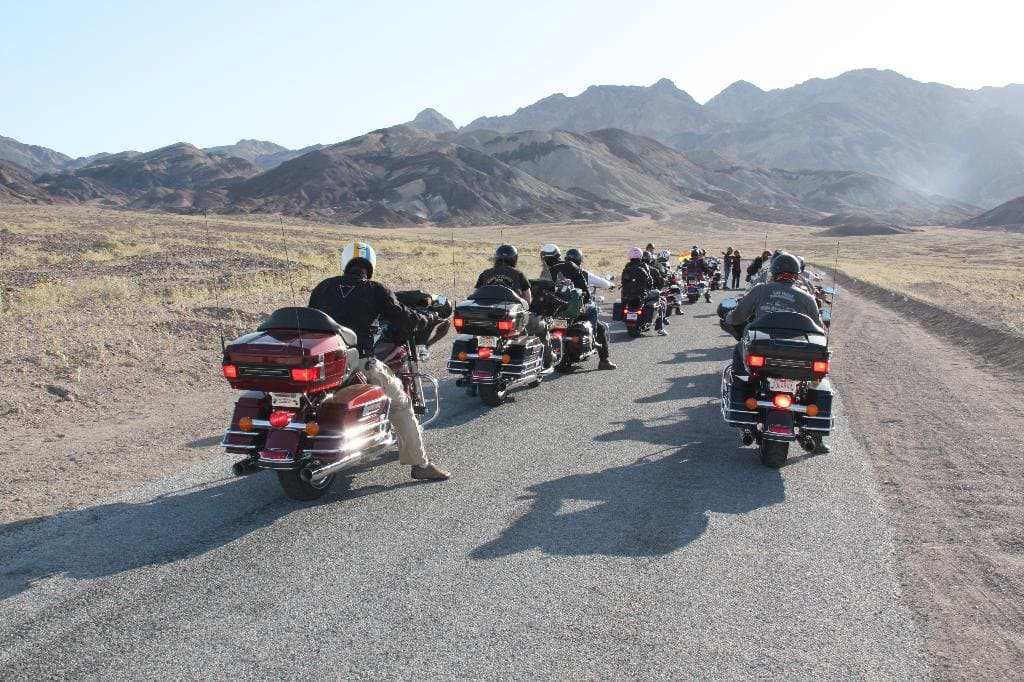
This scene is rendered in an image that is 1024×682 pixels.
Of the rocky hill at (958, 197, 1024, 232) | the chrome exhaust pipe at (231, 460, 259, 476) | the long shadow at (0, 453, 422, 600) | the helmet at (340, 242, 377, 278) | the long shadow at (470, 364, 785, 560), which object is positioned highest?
the rocky hill at (958, 197, 1024, 232)

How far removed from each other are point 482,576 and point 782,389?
12.2 ft

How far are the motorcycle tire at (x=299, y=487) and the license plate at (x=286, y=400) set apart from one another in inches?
21.1

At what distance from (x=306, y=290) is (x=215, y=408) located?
35.3 ft

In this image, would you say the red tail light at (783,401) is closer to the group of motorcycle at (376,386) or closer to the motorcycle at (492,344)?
the group of motorcycle at (376,386)

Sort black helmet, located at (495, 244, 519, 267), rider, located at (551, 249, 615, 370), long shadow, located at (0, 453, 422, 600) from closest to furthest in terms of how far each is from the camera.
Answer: long shadow, located at (0, 453, 422, 600)
black helmet, located at (495, 244, 519, 267)
rider, located at (551, 249, 615, 370)

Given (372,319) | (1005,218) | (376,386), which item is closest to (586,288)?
(372,319)

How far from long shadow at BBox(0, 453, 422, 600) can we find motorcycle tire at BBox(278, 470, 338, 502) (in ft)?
0.21

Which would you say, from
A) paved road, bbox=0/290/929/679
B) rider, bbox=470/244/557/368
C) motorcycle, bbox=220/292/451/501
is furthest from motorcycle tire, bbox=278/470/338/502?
rider, bbox=470/244/557/368

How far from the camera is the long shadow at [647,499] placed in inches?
213

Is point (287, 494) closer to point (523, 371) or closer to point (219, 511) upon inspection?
point (219, 511)

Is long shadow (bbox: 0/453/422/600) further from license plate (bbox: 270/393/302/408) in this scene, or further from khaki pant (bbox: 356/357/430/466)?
license plate (bbox: 270/393/302/408)

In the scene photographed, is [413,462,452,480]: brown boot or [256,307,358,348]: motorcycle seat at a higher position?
[256,307,358,348]: motorcycle seat

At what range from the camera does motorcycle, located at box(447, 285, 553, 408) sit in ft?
31.7

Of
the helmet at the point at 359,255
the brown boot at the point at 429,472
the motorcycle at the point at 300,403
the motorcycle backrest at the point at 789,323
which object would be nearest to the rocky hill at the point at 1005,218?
the motorcycle backrest at the point at 789,323
